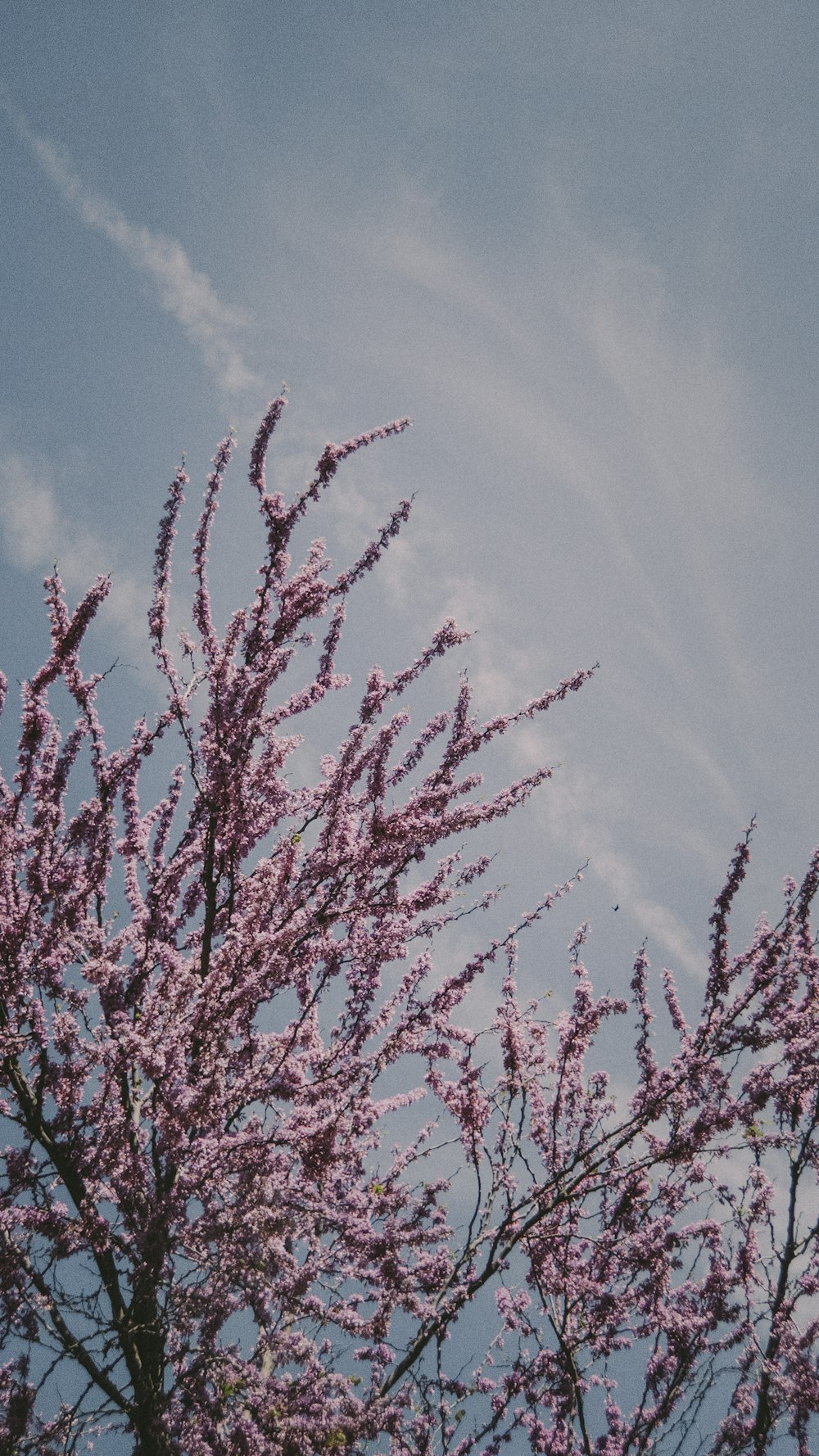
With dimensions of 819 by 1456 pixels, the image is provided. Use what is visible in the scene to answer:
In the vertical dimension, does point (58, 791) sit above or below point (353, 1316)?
above

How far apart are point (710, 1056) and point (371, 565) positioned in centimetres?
456

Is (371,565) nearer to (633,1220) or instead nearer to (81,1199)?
(81,1199)

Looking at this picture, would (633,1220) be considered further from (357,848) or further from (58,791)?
(58,791)

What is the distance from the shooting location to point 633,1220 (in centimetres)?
657

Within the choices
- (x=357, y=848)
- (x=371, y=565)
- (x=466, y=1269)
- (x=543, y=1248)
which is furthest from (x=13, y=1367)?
(x=371, y=565)

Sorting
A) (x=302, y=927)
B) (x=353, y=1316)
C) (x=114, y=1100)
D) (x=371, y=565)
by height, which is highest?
(x=371, y=565)

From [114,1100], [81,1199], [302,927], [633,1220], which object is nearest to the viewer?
[302,927]

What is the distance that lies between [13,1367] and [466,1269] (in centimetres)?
366

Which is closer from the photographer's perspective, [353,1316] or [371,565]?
[353,1316]

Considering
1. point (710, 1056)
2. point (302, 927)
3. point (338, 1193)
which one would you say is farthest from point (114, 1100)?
point (710, 1056)

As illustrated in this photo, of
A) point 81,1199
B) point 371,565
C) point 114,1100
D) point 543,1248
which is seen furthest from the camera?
point 543,1248

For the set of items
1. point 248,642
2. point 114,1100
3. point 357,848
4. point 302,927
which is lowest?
point 114,1100

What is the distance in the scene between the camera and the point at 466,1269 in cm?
626

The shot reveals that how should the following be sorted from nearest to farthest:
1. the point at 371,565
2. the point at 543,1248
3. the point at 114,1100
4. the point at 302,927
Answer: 1. the point at 302,927
2. the point at 114,1100
3. the point at 371,565
4. the point at 543,1248
